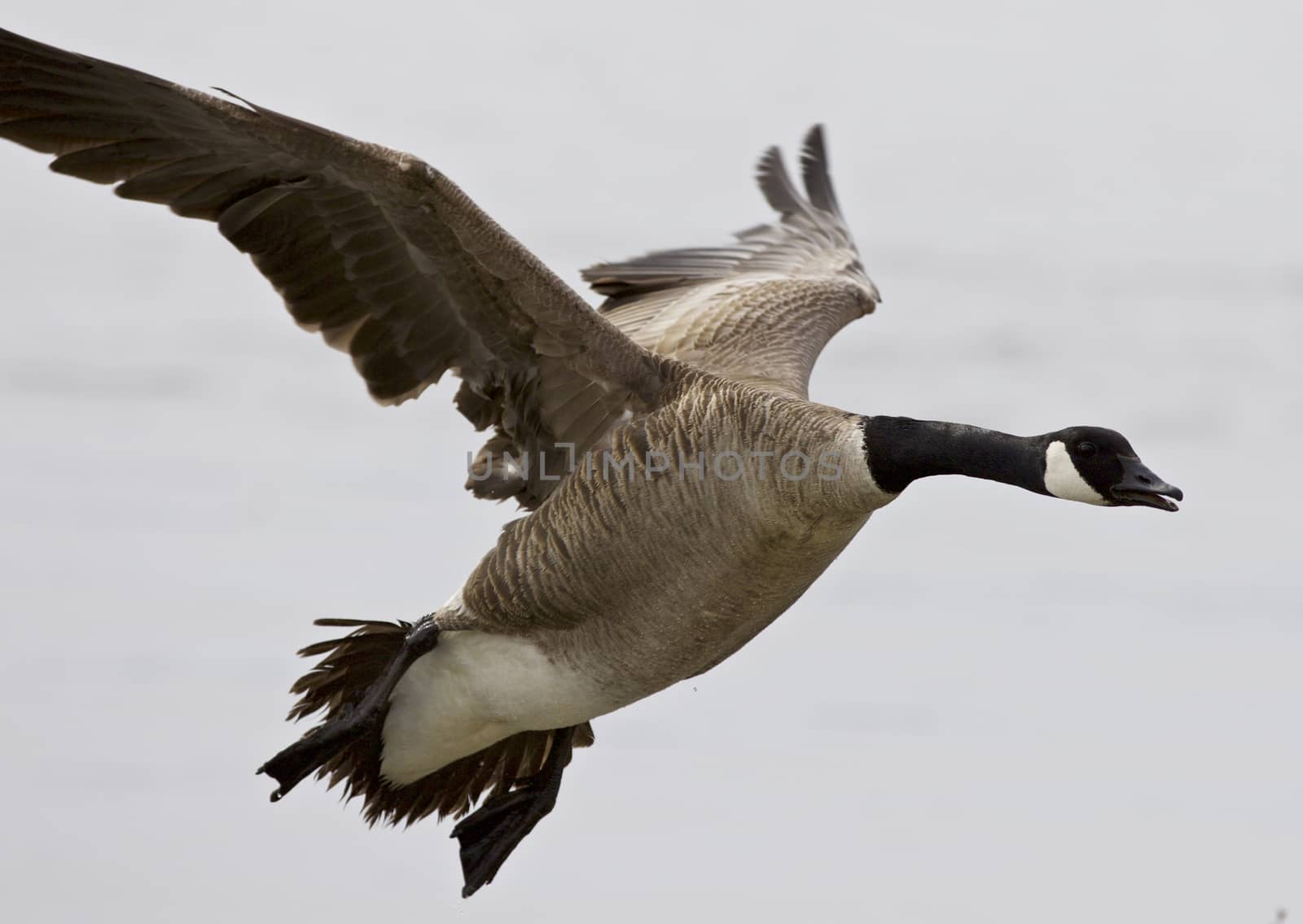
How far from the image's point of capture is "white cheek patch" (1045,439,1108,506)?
6.14 metres

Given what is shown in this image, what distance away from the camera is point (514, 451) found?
727 cm

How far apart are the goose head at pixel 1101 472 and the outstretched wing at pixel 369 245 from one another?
5.04 feet

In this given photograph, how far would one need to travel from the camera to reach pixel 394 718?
739cm

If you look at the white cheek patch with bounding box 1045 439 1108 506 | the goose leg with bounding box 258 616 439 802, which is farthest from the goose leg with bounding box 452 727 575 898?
the white cheek patch with bounding box 1045 439 1108 506

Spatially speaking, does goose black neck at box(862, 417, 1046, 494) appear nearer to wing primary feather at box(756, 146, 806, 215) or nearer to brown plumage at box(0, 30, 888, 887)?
brown plumage at box(0, 30, 888, 887)

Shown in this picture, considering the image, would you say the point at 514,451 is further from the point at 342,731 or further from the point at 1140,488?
the point at 1140,488

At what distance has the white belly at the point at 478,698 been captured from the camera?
23.2 ft

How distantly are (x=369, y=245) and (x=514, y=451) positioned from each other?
3.32 ft

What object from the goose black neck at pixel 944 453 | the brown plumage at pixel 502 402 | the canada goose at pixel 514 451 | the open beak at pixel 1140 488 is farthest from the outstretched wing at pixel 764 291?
the open beak at pixel 1140 488

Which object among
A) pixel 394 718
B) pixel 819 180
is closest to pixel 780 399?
pixel 394 718

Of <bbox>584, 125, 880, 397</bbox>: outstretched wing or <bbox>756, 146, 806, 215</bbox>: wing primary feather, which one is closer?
<bbox>584, 125, 880, 397</bbox>: outstretched wing

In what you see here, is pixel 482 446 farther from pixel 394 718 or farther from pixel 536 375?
pixel 394 718

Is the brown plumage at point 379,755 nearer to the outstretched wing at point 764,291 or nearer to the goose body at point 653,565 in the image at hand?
the goose body at point 653,565

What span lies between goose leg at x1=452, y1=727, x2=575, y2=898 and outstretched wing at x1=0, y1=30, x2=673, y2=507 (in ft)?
4.33
